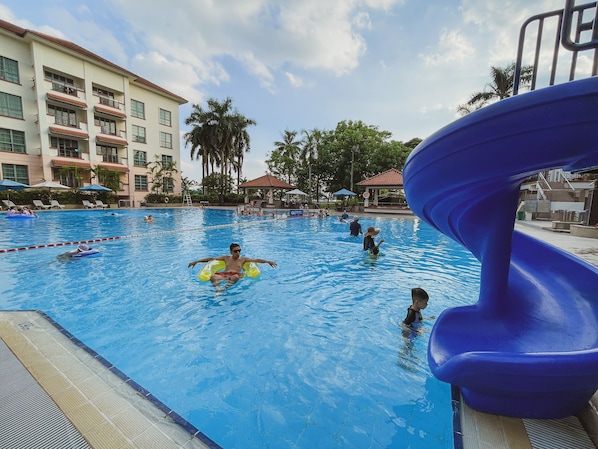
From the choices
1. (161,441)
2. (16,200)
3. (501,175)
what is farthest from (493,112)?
(16,200)

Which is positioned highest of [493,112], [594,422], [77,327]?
[493,112]

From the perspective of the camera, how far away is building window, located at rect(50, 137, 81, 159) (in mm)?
31438

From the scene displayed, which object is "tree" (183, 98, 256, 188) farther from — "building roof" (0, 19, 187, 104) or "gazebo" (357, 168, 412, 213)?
"gazebo" (357, 168, 412, 213)

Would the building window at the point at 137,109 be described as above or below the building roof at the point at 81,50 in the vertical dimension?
below

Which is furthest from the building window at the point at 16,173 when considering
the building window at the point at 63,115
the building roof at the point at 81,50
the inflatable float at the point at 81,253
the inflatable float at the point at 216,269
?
the inflatable float at the point at 216,269

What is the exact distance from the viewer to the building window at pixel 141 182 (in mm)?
39044

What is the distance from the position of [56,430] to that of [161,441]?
32.4 inches

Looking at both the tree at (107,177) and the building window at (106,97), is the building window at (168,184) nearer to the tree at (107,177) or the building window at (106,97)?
the tree at (107,177)

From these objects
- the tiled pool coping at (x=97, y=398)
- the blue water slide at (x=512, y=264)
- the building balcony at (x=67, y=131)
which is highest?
the building balcony at (x=67, y=131)

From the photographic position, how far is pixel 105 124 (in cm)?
3619

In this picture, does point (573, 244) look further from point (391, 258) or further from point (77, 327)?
point (77, 327)

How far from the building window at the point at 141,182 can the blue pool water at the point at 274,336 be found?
31643 mm

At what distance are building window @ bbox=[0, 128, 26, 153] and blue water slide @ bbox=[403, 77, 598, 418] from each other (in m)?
39.7

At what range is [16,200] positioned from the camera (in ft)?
89.6
